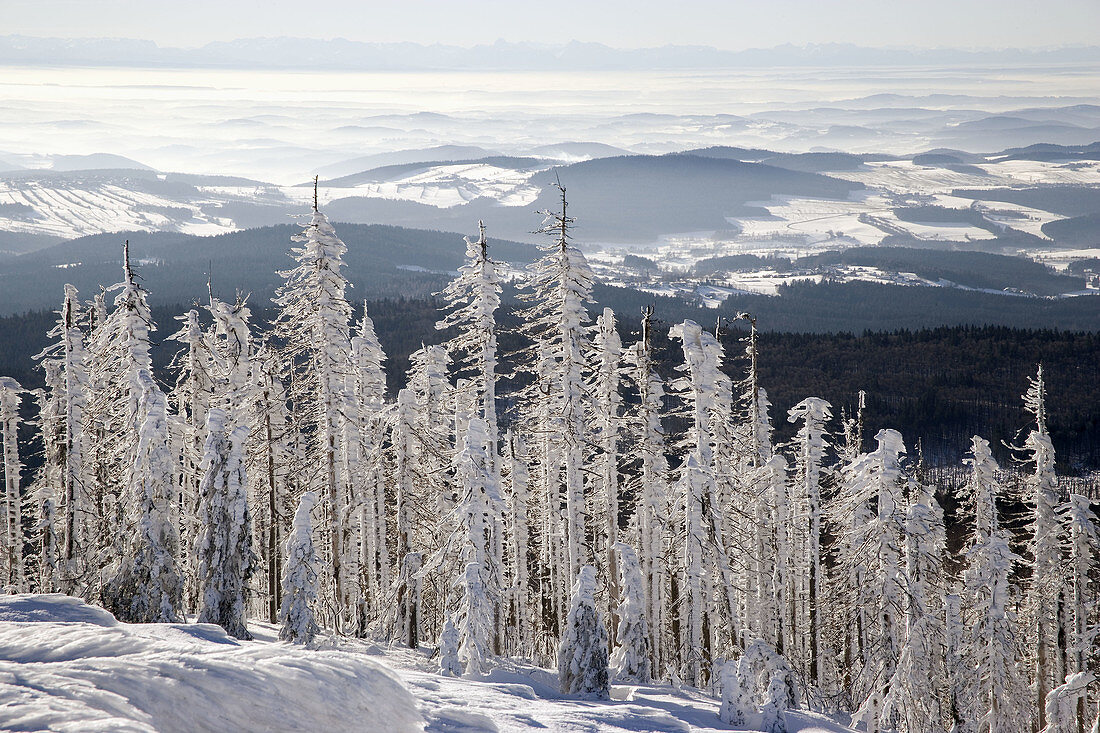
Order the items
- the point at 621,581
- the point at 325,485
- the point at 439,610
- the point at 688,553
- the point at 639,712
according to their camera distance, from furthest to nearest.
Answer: the point at 439,610 → the point at 325,485 → the point at 688,553 → the point at 621,581 → the point at 639,712

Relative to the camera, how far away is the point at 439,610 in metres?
34.0

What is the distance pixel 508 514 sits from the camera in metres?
34.0

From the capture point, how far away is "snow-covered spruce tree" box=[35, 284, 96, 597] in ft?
93.6

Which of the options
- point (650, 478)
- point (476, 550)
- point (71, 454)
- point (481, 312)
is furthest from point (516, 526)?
point (71, 454)

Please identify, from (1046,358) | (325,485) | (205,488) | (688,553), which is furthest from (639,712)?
(1046,358)

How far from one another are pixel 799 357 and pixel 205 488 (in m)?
149

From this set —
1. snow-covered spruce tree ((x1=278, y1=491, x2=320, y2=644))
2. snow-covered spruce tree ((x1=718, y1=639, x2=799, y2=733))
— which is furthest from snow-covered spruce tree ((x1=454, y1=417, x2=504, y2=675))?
snow-covered spruce tree ((x1=718, y1=639, x2=799, y2=733))

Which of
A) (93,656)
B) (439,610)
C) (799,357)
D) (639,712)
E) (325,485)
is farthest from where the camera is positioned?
(799,357)

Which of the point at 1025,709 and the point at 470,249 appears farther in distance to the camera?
the point at 1025,709

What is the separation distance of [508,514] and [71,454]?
1677 centimetres

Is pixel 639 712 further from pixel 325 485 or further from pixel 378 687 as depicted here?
pixel 325 485

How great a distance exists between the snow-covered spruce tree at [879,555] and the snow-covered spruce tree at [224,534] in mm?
19218

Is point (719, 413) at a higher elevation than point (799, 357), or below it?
higher

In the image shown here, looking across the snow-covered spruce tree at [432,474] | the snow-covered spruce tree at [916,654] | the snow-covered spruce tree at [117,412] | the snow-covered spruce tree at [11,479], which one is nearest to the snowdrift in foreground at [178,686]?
the snow-covered spruce tree at [117,412]
